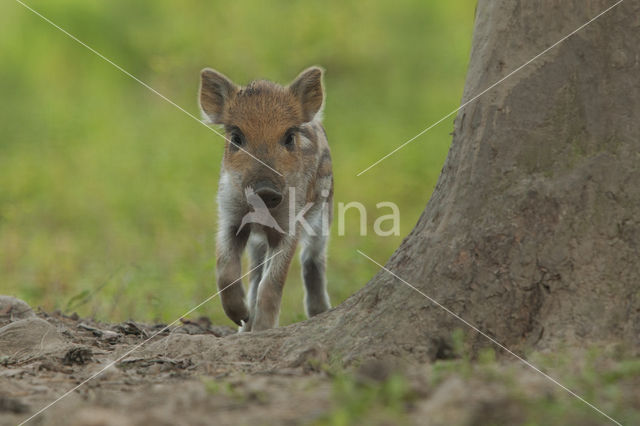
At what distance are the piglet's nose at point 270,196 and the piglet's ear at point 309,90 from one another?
1152 millimetres

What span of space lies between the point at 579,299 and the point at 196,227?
24.7ft

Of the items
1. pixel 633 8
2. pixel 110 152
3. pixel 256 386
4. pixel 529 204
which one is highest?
pixel 110 152

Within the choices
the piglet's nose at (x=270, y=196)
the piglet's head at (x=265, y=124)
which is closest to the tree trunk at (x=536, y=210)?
the piglet's nose at (x=270, y=196)

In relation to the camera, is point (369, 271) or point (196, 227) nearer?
point (369, 271)

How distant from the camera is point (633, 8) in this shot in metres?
4.86

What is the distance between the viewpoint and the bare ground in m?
3.16

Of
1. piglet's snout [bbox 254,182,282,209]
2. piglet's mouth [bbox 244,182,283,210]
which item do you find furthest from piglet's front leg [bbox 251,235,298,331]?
piglet's snout [bbox 254,182,282,209]

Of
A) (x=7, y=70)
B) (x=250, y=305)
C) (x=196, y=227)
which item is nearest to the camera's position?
(x=250, y=305)

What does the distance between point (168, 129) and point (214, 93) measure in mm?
7969

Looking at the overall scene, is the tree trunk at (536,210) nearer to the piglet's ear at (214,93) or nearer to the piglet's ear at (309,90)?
the piglet's ear at (309,90)

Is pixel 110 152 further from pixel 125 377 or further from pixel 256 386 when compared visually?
pixel 256 386

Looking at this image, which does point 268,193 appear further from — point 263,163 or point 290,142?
point 290,142

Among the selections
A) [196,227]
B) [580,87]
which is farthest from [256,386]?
[196,227]

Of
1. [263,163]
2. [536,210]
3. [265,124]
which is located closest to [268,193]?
[263,163]
